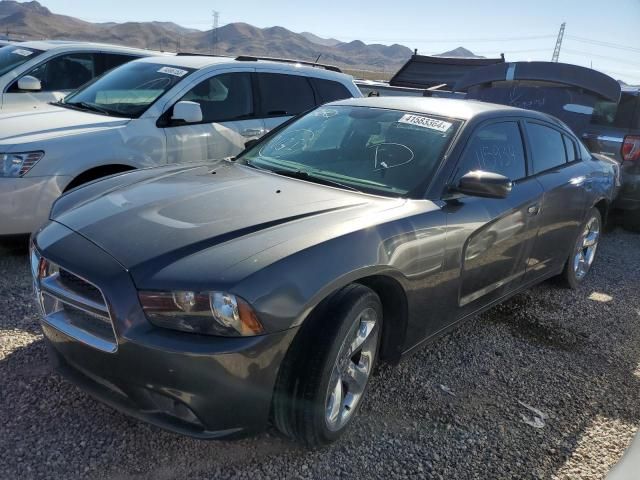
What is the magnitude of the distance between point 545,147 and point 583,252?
1.50 m

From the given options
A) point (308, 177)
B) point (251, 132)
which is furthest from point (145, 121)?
point (308, 177)

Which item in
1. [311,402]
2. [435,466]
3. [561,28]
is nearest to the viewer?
[311,402]

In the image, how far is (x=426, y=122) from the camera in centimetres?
350

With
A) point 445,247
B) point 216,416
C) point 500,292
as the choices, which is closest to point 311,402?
point 216,416

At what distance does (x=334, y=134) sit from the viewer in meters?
3.70

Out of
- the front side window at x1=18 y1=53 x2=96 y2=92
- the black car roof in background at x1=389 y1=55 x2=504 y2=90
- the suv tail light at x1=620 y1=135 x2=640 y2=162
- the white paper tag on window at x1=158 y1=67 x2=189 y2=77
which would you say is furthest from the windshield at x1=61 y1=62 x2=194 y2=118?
the black car roof in background at x1=389 y1=55 x2=504 y2=90

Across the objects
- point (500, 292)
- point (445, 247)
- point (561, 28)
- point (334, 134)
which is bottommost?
point (500, 292)

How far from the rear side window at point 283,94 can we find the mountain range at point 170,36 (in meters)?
106

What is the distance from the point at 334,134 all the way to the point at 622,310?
3.00 metres

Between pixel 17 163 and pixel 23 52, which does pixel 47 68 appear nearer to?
pixel 23 52

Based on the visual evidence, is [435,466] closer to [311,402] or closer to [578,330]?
[311,402]

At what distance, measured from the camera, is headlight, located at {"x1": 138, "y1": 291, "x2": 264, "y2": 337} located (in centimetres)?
215

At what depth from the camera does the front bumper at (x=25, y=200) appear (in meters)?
4.12

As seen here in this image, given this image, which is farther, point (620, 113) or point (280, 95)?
point (620, 113)
